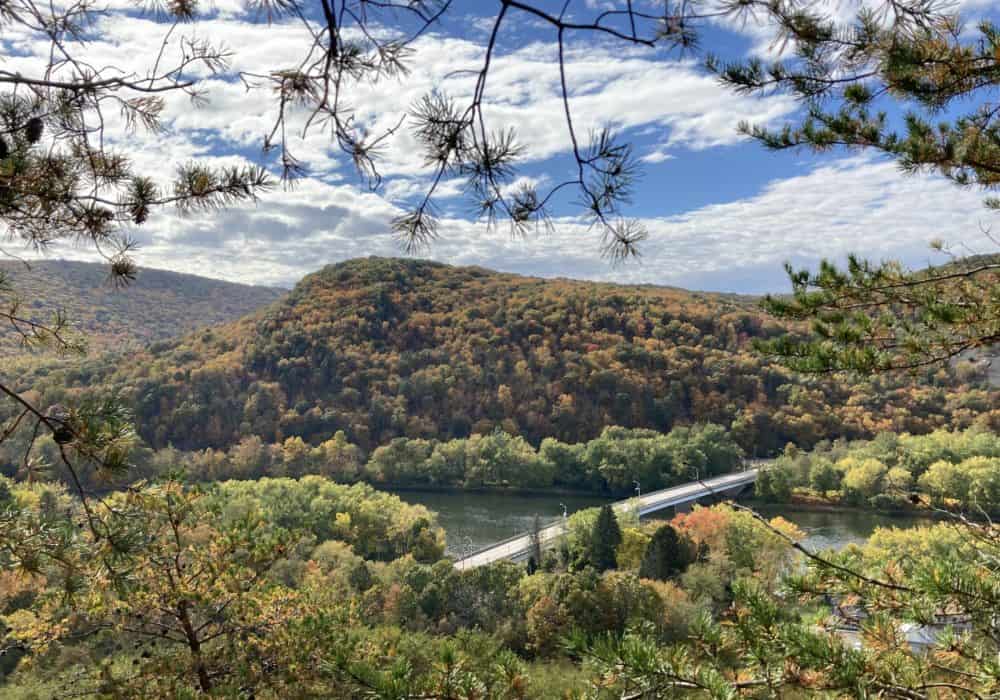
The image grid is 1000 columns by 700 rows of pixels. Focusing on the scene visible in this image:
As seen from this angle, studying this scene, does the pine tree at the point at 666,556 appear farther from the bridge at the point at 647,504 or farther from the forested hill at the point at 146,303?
the forested hill at the point at 146,303

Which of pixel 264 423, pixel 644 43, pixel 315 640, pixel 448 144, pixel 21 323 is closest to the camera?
pixel 644 43

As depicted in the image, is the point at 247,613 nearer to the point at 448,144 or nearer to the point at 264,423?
the point at 448,144

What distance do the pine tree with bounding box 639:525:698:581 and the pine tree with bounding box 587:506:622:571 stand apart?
1.15 meters

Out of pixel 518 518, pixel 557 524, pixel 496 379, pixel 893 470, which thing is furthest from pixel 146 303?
pixel 893 470

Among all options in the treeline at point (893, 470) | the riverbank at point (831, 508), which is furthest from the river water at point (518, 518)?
the treeline at point (893, 470)

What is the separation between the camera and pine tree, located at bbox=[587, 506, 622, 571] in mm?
18641

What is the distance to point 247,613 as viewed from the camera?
5.12 meters

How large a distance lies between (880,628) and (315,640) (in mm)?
4227

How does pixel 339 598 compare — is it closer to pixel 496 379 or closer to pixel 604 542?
pixel 604 542

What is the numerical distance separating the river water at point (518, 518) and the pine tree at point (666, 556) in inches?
236

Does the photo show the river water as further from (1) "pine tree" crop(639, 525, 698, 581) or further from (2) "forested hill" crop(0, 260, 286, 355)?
(2) "forested hill" crop(0, 260, 286, 355)

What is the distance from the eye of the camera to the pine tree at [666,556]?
1730 centimetres

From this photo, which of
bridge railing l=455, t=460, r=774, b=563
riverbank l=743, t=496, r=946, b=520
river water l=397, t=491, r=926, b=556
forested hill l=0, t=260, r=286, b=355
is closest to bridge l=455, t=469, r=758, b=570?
bridge railing l=455, t=460, r=774, b=563

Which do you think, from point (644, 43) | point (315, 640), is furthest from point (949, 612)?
point (315, 640)
